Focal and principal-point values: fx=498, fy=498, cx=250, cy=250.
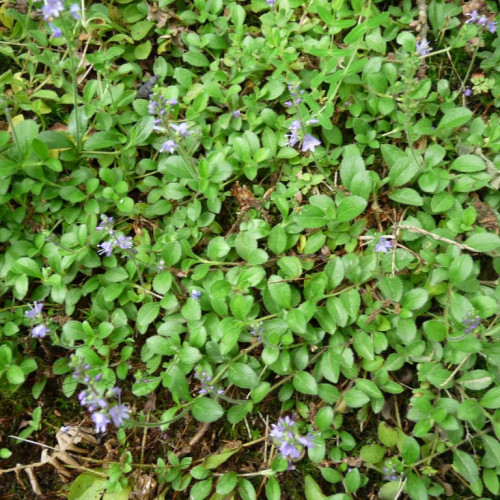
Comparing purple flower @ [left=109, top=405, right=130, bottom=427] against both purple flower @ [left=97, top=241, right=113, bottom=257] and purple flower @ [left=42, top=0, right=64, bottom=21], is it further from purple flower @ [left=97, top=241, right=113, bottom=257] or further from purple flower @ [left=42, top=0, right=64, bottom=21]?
purple flower @ [left=42, top=0, right=64, bottom=21]

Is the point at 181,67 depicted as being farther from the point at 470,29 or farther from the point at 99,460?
the point at 99,460

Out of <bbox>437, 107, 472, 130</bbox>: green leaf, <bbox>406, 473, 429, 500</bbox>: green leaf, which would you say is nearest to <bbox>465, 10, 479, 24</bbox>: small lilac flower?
<bbox>437, 107, 472, 130</bbox>: green leaf

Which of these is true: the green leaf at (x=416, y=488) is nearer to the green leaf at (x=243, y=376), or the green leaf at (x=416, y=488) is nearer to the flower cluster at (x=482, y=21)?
the green leaf at (x=243, y=376)

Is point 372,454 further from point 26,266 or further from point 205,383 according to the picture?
point 26,266

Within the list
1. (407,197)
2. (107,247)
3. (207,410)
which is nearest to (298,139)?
(407,197)

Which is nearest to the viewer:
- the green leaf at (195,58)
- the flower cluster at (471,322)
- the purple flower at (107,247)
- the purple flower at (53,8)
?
the purple flower at (53,8)

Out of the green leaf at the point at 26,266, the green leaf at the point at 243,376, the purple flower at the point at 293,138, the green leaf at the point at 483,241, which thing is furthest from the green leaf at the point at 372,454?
the green leaf at the point at 26,266
